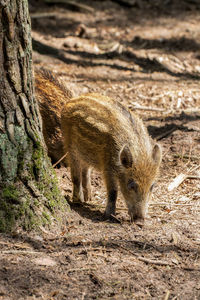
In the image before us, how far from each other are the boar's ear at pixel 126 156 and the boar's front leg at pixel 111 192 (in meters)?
0.30

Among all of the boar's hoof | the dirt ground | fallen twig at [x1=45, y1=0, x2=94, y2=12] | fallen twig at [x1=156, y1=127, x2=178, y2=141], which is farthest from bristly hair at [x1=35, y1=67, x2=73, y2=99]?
fallen twig at [x1=45, y1=0, x2=94, y2=12]

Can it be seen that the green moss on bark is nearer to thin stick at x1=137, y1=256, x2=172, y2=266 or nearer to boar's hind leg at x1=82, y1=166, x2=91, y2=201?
thin stick at x1=137, y1=256, x2=172, y2=266

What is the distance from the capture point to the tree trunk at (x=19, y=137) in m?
3.54

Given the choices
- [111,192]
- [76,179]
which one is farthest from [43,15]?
[111,192]

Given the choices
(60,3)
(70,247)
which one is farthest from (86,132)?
(60,3)

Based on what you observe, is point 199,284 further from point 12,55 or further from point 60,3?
point 60,3

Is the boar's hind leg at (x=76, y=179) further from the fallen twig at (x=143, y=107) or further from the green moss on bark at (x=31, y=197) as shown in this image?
the fallen twig at (x=143, y=107)

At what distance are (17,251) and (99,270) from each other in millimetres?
679

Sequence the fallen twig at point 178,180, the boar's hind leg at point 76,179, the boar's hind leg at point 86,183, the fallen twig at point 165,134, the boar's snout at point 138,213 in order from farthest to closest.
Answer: the fallen twig at point 165,134
the boar's hind leg at point 86,183
the fallen twig at point 178,180
the boar's hind leg at point 76,179
the boar's snout at point 138,213

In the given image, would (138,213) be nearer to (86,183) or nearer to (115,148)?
(115,148)

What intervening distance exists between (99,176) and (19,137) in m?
2.89

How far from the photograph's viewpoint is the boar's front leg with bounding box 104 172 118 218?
16.6 ft

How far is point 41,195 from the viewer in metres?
4.04

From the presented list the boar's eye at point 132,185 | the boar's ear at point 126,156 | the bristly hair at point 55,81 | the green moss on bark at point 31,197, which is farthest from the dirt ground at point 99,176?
the bristly hair at point 55,81
